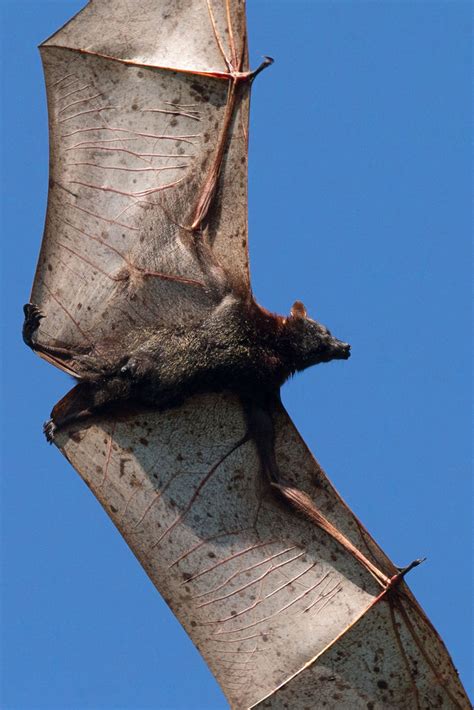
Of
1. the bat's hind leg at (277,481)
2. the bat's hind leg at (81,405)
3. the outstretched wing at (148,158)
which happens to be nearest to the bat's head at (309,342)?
the bat's hind leg at (277,481)

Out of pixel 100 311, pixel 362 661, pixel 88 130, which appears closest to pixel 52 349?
pixel 100 311

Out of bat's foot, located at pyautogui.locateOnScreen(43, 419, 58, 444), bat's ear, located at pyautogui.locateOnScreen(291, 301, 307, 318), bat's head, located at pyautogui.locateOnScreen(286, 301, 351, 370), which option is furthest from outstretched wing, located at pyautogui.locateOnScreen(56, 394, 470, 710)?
bat's ear, located at pyautogui.locateOnScreen(291, 301, 307, 318)

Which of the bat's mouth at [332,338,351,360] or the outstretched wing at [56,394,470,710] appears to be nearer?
the outstretched wing at [56,394,470,710]

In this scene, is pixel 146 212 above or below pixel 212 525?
above

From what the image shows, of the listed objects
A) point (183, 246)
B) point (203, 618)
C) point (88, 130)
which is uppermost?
point (88, 130)

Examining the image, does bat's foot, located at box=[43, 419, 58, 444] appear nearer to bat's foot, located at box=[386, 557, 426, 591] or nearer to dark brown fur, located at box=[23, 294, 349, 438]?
dark brown fur, located at box=[23, 294, 349, 438]

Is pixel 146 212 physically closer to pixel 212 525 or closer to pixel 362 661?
pixel 212 525
